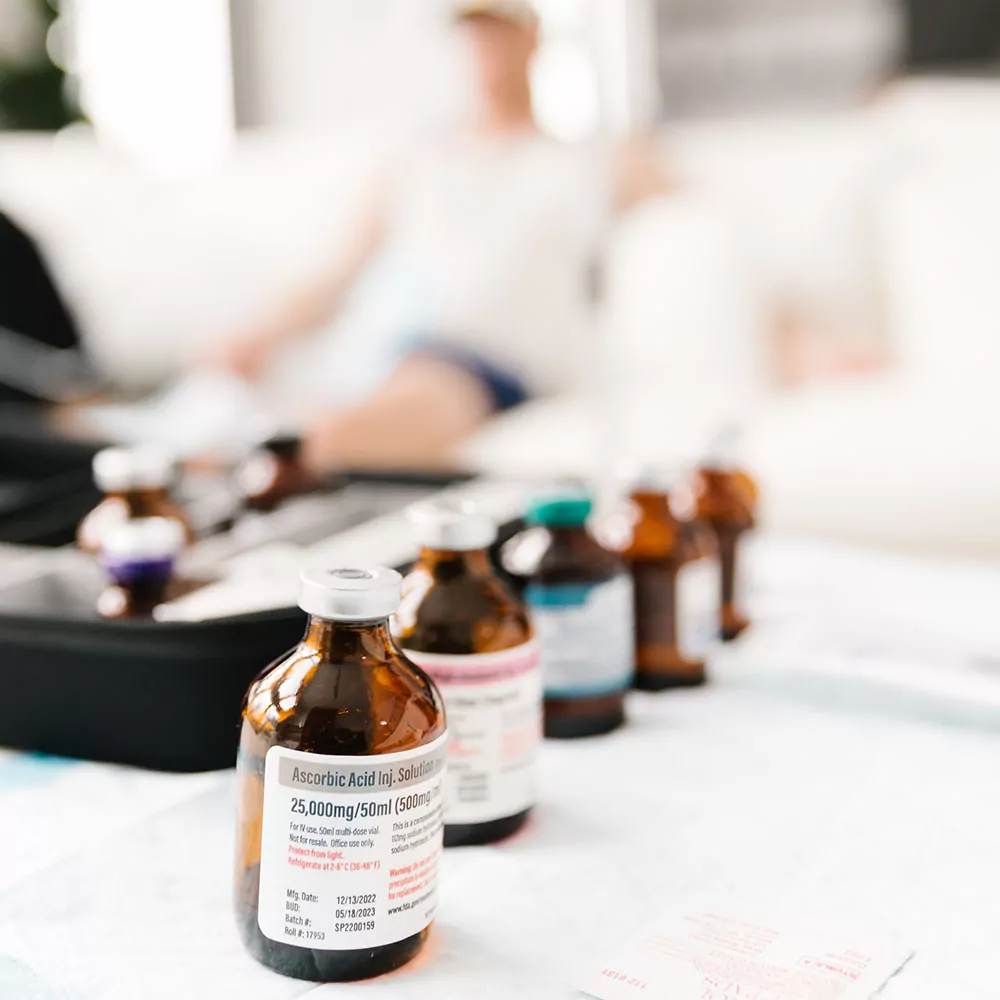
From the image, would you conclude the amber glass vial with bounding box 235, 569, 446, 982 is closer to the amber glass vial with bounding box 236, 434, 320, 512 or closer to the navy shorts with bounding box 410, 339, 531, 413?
the amber glass vial with bounding box 236, 434, 320, 512

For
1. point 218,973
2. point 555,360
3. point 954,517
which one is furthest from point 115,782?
point 555,360

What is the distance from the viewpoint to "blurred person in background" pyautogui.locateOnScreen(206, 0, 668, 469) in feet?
6.70

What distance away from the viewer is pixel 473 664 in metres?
0.59

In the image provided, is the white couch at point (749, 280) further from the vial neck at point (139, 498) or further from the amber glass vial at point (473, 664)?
the amber glass vial at point (473, 664)

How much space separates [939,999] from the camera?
18.4 inches

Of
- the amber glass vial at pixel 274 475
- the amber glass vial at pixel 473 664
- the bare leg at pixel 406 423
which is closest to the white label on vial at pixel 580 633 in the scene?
the amber glass vial at pixel 473 664

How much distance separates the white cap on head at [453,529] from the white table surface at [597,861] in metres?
0.15

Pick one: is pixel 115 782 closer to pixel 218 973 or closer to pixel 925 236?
pixel 218 973

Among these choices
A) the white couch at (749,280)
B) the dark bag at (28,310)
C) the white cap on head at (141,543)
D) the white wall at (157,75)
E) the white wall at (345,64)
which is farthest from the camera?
the white wall at (157,75)

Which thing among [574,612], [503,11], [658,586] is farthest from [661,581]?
[503,11]

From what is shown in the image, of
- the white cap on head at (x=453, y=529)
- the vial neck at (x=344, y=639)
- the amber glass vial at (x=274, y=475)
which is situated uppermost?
the white cap on head at (x=453, y=529)

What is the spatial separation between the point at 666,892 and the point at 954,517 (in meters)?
1.17

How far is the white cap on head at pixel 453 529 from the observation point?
1.93 feet

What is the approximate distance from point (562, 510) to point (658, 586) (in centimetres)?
12
